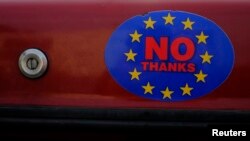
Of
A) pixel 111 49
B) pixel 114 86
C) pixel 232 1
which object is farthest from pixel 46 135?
pixel 232 1

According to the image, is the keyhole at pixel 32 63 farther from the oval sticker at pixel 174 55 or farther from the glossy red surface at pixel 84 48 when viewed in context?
the oval sticker at pixel 174 55

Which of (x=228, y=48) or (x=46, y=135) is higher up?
(x=228, y=48)

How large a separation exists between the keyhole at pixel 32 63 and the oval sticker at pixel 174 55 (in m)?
0.38

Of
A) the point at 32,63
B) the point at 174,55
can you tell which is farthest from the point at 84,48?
the point at 174,55

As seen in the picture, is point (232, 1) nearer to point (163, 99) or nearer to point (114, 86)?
point (163, 99)

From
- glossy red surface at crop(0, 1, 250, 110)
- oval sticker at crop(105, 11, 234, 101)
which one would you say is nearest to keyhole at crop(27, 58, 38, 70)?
glossy red surface at crop(0, 1, 250, 110)

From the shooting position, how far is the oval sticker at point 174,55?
5.49 feet

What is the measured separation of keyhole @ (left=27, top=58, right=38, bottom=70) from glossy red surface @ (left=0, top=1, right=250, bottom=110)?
0.06 m

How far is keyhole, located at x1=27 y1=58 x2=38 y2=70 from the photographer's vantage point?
1.75 m

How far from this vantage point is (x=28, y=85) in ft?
5.82

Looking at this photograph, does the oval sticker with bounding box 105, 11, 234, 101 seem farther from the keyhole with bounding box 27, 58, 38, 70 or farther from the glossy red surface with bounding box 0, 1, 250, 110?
the keyhole with bounding box 27, 58, 38, 70

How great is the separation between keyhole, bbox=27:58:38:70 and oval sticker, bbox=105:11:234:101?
0.38 metres

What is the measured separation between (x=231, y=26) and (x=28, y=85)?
966 mm

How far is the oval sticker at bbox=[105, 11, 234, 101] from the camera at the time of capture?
1.67 m
